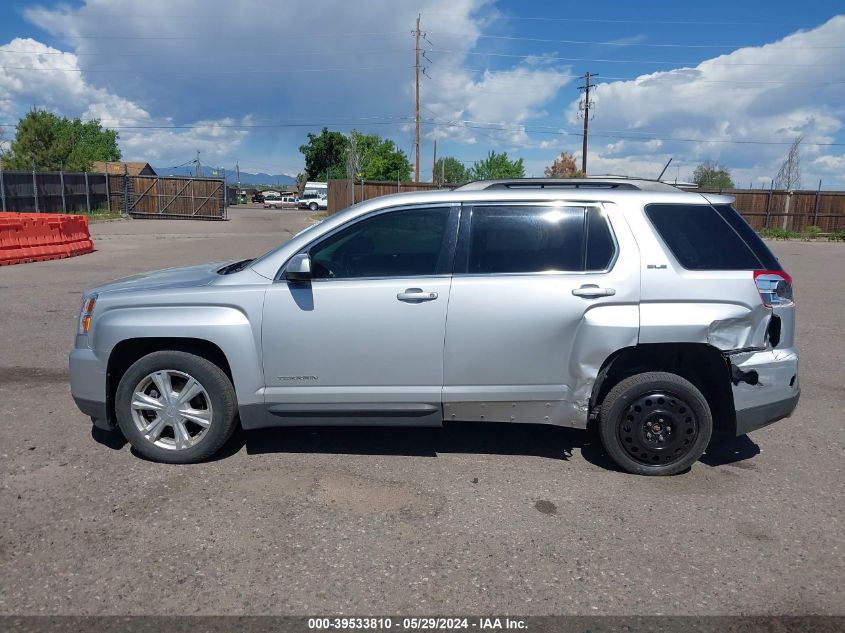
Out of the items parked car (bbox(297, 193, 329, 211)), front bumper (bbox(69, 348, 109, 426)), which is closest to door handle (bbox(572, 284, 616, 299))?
front bumper (bbox(69, 348, 109, 426))

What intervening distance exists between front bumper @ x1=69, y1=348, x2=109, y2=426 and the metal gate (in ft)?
125

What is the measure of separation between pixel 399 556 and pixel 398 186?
106 feet

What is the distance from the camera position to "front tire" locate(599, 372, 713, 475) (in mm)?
4227

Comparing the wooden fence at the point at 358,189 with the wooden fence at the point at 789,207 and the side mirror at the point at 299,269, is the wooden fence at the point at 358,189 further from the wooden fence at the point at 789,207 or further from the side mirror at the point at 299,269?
the side mirror at the point at 299,269

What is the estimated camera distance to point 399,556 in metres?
3.36

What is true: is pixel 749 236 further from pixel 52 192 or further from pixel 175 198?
pixel 175 198

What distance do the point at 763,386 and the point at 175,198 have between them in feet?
133

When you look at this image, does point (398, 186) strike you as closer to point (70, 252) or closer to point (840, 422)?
point (70, 252)

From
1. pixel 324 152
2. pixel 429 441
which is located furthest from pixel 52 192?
pixel 324 152

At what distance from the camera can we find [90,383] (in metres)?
4.38

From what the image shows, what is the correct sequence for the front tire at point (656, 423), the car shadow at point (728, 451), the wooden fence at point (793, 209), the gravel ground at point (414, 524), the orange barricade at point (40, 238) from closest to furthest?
the gravel ground at point (414, 524) → the front tire at point (656, 423) → the car shadow at point (728, 451) → the orange barricade at point (40, 238) → the wooden fence at point (793, 209)

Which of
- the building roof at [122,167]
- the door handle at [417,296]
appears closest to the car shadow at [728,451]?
the door handle at [417,296]

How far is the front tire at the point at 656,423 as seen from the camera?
13.9ft

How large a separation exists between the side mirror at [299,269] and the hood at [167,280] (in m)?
0.63
